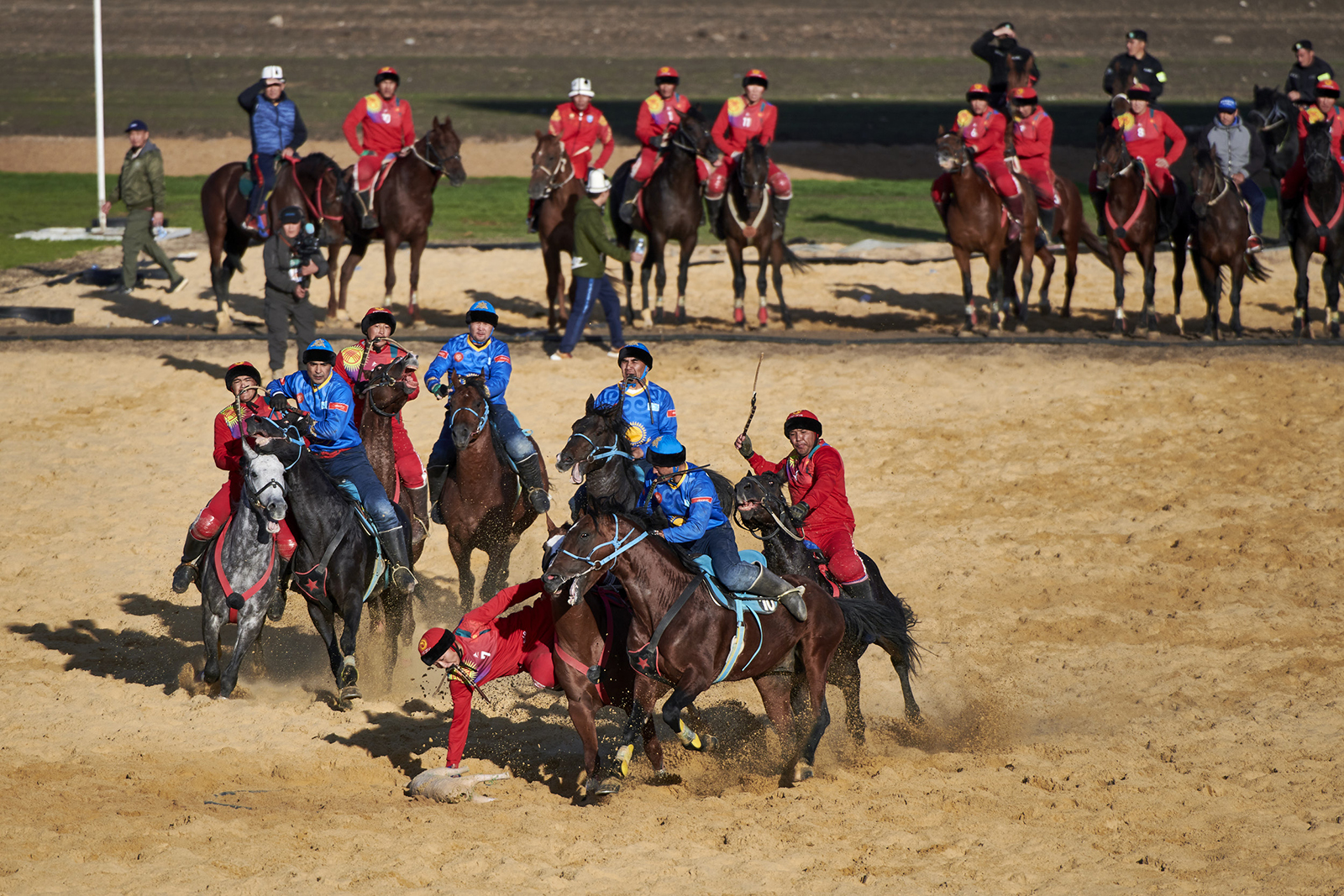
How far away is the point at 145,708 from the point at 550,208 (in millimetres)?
9900

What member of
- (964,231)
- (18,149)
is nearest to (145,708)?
(964,231)

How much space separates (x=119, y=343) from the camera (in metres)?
17.1

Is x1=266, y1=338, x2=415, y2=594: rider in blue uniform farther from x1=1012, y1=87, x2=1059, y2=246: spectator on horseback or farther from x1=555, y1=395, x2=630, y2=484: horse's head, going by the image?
x1=1012, y1=87, x2=1059, y2=246: spectator on horseback

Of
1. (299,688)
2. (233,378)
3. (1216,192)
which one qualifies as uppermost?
(1216,192)

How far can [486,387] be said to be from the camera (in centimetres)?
975

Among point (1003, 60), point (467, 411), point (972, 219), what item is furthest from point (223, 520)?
point (1003, 60)

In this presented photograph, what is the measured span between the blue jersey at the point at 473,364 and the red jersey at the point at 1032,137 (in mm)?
10526

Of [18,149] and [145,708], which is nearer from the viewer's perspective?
[145,708]

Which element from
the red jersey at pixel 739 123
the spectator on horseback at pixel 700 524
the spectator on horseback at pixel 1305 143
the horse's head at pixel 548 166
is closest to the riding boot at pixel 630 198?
the red jersey at pixel 739 123

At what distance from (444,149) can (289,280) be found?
145 inches

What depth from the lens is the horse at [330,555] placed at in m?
8.30

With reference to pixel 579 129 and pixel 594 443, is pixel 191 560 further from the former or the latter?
pixel 579 129

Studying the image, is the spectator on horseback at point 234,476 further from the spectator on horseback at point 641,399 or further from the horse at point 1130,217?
the horse at point 1130,217

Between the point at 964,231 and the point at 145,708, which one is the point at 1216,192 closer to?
the point at 964,231
